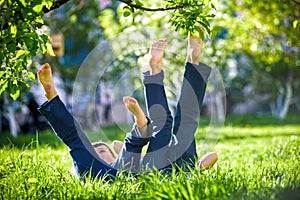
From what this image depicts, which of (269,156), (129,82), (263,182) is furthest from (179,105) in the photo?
(129,82)

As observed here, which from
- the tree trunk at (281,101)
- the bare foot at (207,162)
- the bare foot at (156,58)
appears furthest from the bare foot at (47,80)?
the tree trunk at (281,101)

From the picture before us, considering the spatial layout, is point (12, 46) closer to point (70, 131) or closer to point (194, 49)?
point (70, 131)

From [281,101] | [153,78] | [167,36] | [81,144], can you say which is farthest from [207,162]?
[281,101]

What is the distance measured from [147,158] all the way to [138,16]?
2918 millimetres

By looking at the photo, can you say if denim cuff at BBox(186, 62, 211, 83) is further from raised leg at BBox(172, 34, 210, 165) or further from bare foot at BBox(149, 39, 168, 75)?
bare foot at BBox(149, 39, 168, 75)

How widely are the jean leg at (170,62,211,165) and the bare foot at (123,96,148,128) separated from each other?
0.22m

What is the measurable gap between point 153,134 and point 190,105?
0.83 ft

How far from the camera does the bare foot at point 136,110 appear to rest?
7.57ft

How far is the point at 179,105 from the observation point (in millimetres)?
2537

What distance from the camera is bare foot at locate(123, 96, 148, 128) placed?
231cm

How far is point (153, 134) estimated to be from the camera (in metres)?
2.53

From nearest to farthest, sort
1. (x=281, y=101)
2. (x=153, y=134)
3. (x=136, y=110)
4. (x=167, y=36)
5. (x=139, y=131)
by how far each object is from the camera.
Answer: (x=136, y=110) → (x=139, y=131) → (x=153, y=134) → (x=167, y=36) → (x=281, y=101)

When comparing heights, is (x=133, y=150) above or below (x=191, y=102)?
below

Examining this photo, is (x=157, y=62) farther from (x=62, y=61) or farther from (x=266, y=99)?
(x=266, y=99)
